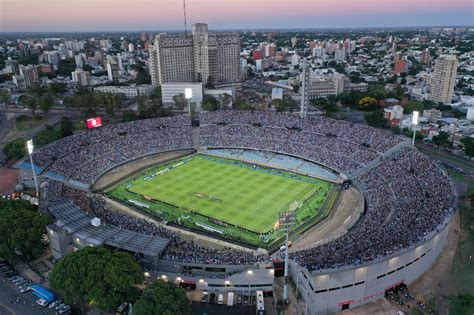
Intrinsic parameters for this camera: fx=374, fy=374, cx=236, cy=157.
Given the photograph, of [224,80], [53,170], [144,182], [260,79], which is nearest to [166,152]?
[144,182]

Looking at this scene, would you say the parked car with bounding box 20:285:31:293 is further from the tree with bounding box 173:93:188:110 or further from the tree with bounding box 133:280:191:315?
the tree with bounding box 173:93:188:110

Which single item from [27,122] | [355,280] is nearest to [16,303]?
[355,280]

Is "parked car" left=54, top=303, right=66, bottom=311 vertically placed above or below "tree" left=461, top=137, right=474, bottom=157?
below

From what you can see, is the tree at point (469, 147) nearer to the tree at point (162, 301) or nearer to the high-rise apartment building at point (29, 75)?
the tree at point (162, 301)

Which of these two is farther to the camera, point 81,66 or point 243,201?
point 81,66

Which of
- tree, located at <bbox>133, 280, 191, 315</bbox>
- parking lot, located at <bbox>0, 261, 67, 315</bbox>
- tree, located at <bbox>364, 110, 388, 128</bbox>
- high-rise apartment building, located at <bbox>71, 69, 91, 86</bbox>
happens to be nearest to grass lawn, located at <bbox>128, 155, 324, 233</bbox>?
tree, located at <bbox>133, 280, 191, 315</bbox>

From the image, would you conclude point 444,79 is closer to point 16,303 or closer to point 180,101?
point 180,101

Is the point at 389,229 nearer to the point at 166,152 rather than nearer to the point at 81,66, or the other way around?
the point at 166,152
